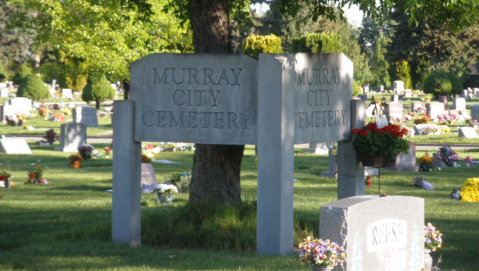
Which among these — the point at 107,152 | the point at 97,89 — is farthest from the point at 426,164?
the point at 97,89

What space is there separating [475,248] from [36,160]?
14.5 meters

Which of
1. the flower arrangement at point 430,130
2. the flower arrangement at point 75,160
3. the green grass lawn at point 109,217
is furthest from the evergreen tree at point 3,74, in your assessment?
the flower arrangement at point 75,160

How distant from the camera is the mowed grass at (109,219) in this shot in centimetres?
866

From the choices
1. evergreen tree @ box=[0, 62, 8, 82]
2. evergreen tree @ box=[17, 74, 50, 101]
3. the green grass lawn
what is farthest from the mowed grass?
evergreen tree @ box=[0, 62, 8, 82]

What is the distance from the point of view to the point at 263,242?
9.30 metres

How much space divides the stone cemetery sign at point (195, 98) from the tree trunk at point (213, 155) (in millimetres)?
1093

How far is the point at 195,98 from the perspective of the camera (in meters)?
9.88

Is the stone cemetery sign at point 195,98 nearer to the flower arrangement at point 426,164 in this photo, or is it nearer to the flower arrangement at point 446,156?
the flower arrangement at point 426,164

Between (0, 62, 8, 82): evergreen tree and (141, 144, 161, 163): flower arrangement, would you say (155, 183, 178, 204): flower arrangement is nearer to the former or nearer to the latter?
(141, 144, 161, 163): flower arrangement

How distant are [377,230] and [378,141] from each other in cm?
446

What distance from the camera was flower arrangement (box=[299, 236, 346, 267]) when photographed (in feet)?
20.7

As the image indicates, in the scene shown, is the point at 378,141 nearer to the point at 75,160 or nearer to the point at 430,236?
the point at 430,236

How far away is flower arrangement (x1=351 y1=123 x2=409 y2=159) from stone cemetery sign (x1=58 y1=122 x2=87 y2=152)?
49.6 ft

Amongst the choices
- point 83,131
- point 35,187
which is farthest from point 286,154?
point 83,131
